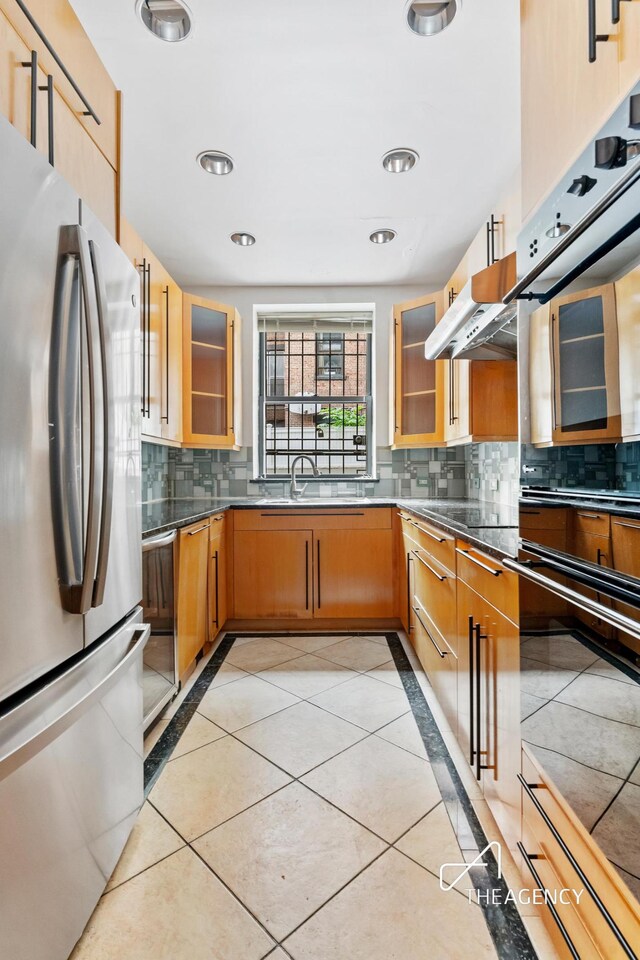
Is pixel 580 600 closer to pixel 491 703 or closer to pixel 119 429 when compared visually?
pixel 491 703

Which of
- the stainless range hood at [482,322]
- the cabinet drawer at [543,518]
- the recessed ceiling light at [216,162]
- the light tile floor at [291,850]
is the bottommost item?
the light tile floor at [291,850]

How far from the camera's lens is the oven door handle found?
769 mm

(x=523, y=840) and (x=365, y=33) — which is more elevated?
(x=365, y=33)

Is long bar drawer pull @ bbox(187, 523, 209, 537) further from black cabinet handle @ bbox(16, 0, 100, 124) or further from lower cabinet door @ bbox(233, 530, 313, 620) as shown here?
black cabinet handle @ bbox(16, 0, 100, 124)

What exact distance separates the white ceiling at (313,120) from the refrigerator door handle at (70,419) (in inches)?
47.5

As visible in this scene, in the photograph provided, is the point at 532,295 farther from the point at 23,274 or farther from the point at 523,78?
the point at 23,274

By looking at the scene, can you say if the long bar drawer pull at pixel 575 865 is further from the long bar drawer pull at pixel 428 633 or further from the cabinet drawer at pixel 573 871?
the long bar drawer pull at pixel 428 633

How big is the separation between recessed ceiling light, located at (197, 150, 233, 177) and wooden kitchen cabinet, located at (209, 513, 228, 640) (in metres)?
1.85

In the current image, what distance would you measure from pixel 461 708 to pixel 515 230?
1872mm

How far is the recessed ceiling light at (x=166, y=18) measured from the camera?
152 cm

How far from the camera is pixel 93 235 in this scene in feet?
3.72

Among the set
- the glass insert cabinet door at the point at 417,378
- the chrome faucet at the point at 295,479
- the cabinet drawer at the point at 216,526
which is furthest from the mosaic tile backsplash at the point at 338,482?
the cabinet drawer at the point at 216,526

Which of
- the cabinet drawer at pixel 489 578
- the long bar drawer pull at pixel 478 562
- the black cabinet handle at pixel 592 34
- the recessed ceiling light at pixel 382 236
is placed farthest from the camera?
the recessed ceiling light at pixel 382 236

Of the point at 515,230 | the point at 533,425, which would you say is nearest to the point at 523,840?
the point at 533,425
